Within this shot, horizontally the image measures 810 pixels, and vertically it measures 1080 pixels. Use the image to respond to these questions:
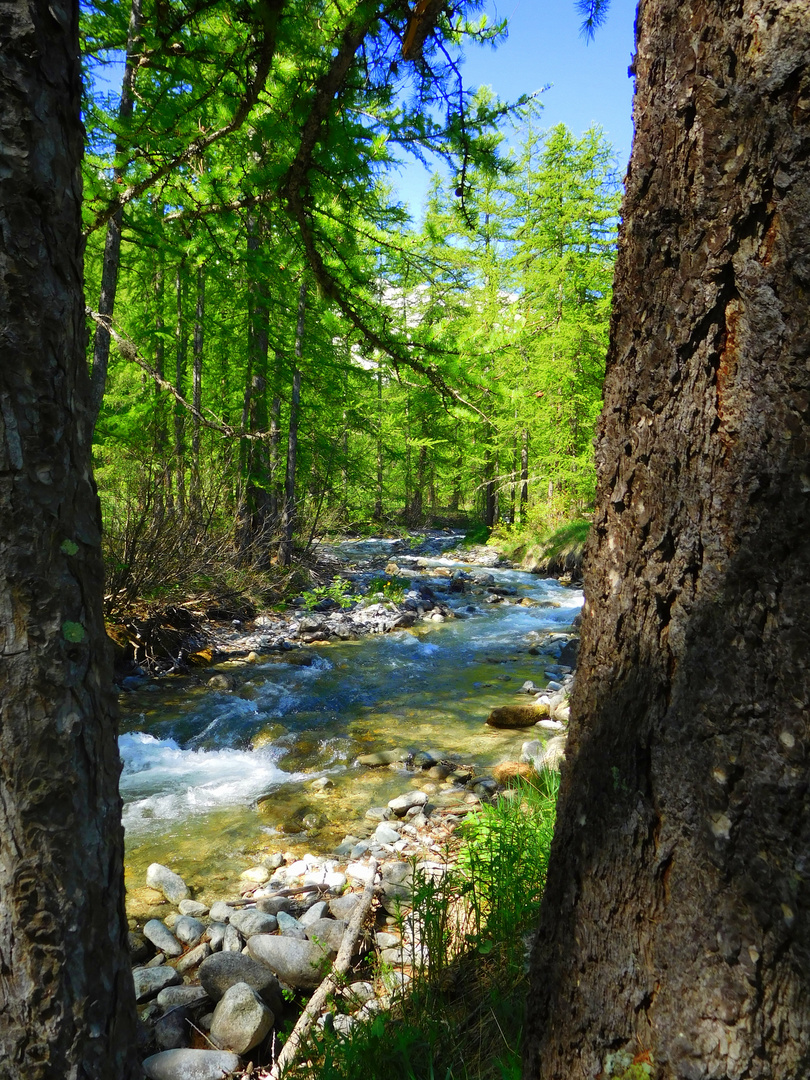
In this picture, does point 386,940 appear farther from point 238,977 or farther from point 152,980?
point 152,980

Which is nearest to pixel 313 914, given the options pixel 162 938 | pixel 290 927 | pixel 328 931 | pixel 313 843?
pixel 290 927

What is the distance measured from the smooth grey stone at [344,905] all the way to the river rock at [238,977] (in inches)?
25.1

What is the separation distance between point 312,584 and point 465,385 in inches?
350

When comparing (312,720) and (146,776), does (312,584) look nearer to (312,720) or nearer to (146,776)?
(312,720)

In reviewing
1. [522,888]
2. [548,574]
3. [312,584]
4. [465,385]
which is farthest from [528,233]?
[522,888]

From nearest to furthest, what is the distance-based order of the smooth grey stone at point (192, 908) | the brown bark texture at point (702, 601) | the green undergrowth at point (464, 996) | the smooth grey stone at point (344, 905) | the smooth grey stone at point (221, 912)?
1. the brown bark texture at point (702, 601)
2. the green undergrowth at point (464, 996)
3. the smooth grey stone at point (344, 905)
4. the smooth grey stone at point (221, 912)
5. the smooth grey stone at point (192, 908)

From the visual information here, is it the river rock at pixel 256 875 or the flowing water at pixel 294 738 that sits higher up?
the river rock at pixel 256 875

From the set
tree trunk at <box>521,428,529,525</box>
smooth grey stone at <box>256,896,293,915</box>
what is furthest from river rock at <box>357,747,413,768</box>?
tree trunk at <box>521,428,529,525</box>

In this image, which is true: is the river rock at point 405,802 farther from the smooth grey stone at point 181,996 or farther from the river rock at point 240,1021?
the river rock at point 240,1021

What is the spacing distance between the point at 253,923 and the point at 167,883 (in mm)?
935

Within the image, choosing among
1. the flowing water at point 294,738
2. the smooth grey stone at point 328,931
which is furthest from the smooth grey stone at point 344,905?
the flowing water at point 294,738

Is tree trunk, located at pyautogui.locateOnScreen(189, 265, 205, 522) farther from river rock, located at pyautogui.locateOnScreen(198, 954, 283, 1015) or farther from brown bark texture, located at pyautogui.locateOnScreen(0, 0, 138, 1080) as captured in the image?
brown bark texture, located at pyautogui.locateOnScreen(0, 0, 138, 1080)

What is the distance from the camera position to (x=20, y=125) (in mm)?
1446

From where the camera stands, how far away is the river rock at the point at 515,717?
289 inches
